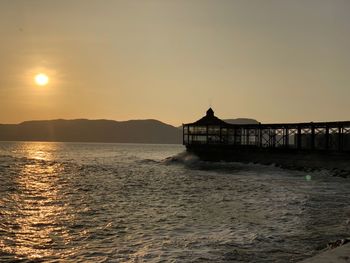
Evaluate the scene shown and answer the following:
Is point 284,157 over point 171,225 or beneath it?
over

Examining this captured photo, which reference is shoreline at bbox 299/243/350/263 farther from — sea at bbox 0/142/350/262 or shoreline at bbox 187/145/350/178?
shoreline at bbox 187/145/350/178

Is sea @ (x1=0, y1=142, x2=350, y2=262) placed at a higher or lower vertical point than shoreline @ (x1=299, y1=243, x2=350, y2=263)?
lower

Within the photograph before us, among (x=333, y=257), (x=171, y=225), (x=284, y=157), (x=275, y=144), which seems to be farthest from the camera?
(x=275, y=144)

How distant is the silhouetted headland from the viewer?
1921 inches

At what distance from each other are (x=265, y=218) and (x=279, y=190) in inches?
500

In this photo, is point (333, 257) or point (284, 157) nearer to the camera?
point (333, 257)

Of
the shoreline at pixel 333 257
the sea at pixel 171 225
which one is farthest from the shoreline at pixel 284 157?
the shoreline at pixel 333 257

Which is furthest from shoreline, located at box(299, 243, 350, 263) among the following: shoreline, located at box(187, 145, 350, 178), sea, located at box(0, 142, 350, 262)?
shoreline, located at box(187, 145, 350, 178)

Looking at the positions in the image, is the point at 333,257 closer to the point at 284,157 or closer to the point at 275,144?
the point at 284,157

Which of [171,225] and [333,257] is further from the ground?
[333,257]

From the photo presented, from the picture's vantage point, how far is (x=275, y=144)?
6731 centimetres

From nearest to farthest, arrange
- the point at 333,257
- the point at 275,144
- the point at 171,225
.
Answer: the point at 333,257
the point at 171,225
the point at 275,144

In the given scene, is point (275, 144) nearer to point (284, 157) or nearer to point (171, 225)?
point (284, 157)

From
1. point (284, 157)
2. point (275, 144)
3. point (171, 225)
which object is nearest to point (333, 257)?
point (171, 225)
